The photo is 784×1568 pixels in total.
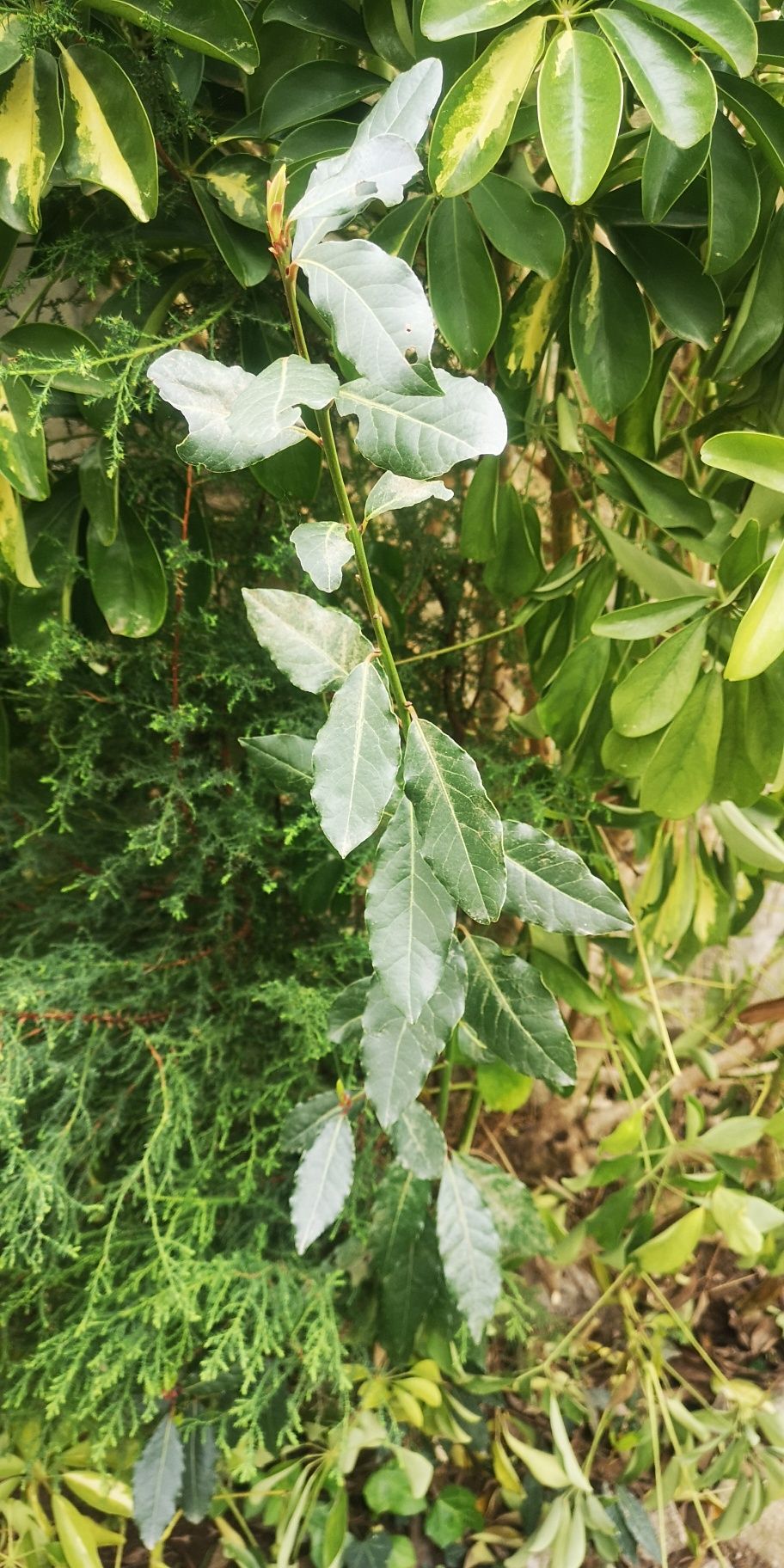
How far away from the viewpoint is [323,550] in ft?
1.22

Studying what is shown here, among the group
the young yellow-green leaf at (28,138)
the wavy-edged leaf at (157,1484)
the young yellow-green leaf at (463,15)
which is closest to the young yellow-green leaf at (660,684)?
the young yellow-green leaf at (463,15)

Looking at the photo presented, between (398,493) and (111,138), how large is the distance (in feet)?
Result: 0.96

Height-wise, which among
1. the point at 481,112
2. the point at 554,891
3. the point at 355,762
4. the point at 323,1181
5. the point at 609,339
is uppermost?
the point at 481,112

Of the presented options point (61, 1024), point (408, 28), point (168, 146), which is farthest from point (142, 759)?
point (408, 28)

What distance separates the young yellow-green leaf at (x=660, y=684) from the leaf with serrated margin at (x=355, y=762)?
0.76 ft

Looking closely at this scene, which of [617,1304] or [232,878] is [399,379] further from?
[617,1304]

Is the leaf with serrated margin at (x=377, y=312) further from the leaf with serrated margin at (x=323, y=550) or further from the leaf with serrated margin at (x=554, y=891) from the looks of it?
the leaf with serrated margin at (x=554, y=891)

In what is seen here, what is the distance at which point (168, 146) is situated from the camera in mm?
583

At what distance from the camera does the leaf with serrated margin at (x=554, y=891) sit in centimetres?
48

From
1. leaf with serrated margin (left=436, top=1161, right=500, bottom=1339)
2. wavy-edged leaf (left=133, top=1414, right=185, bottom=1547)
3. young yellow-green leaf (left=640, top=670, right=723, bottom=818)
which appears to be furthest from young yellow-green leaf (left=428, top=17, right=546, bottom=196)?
wavy-edged leaf (left=133, top=1414, right=185, bottom=1547)

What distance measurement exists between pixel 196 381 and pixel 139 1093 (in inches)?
26.9

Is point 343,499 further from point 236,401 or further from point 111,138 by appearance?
point 111,138

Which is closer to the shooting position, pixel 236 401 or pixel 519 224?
pixel 236 401

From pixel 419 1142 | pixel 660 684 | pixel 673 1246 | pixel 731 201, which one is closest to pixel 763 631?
pixel 660 684
